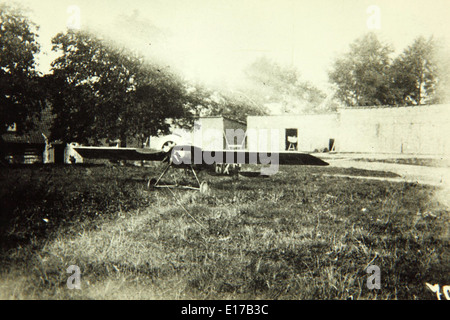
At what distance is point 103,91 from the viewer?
16.0m

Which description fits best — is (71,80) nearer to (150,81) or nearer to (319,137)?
(150,81)

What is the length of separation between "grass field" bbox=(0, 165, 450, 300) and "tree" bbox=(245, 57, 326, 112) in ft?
93.8

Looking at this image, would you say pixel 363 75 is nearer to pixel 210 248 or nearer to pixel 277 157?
pixel 277 157

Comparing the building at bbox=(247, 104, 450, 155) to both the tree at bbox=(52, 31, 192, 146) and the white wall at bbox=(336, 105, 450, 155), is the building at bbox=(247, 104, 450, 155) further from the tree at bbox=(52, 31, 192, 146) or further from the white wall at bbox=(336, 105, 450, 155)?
the tree at bbox=(52, 31, 192, 146)

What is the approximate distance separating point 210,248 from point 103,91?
15.7 m

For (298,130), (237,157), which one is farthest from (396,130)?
(237,157)

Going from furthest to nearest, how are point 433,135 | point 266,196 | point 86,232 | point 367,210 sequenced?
point 433,135 → point 266,196 → point 367,210 → point 86,232

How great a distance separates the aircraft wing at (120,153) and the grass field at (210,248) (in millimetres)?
1670

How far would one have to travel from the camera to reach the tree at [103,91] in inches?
603

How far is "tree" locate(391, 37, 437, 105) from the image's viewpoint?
22128mm

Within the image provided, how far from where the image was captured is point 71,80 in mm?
17469

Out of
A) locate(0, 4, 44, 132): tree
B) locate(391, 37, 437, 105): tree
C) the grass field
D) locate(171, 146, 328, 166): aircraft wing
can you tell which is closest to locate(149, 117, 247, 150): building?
locate(0, 4, 44, 132): tree

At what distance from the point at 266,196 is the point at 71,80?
17.2 meters
